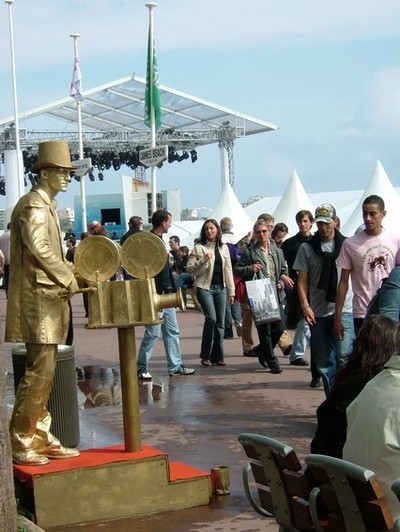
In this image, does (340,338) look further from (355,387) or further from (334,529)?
(334,529)

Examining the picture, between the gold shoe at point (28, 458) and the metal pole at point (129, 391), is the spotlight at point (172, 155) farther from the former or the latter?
the gold shoe at point (28, 458)

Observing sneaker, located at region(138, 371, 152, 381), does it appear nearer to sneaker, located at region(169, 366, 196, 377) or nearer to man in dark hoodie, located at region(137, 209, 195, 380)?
man in dark hoodie, located at region(137, 209, 195, 380)

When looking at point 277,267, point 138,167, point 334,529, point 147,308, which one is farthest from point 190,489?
point 138,167

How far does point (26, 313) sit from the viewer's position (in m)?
6.15

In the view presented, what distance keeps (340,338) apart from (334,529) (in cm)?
476

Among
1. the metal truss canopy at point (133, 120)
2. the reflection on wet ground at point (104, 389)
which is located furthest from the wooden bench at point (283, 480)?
the metal truss canopy at point (133, 120)

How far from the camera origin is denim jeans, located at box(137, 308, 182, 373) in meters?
11.5

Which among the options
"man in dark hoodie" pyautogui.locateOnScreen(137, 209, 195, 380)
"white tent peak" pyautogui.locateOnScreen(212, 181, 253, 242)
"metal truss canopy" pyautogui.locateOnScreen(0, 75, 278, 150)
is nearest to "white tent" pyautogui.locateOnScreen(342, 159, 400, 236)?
"white tent peak" pyautogui.locateOnScreen(212, 181, 253, 242)

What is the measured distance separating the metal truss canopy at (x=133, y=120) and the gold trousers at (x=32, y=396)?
53077 mm

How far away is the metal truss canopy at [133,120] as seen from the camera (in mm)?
60062

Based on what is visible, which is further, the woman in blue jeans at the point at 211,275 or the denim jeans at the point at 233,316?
the denim jeans at the point at 233,316

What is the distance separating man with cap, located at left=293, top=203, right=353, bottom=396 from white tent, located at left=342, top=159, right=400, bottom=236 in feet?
46.7

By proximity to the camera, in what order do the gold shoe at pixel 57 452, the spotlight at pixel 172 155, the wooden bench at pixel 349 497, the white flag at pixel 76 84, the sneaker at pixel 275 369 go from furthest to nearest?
the spotlight at pixel 172 155
the white flag at pixel 76 84
the sneaker at pixel 275 369
the gold shoe at pixel 57 452
the wooden bench at pixel 349 497

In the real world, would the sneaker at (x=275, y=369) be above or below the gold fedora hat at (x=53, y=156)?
below
